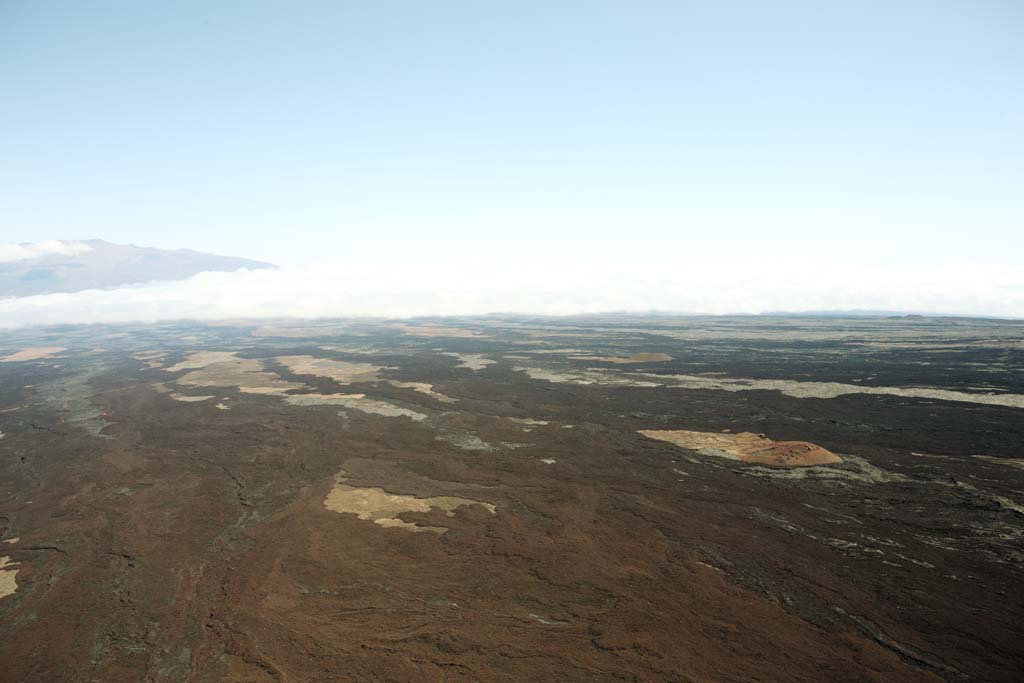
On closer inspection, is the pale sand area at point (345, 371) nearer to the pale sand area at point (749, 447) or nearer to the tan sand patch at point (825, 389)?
the pale sand area at point (749, 447)

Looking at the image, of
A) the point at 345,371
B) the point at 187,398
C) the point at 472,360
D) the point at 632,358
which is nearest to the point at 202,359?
the point at 345,371

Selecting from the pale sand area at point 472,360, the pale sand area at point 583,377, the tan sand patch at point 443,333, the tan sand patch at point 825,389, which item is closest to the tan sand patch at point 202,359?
the pale sand area at point 472,360

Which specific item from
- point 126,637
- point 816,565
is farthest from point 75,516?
point 816,565

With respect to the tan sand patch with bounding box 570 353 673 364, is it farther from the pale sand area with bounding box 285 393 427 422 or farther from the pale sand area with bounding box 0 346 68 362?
the pale sand area with bounding box 0 346 68 362

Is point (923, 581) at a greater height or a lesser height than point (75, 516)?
greater

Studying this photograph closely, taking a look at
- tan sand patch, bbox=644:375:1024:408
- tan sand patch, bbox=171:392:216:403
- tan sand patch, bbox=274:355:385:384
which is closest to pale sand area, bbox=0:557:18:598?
tan sand patch, bbox=171:392:216:403

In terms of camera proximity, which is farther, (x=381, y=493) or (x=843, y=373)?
(x=843, y=373)

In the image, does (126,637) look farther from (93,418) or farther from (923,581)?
(93,418)
